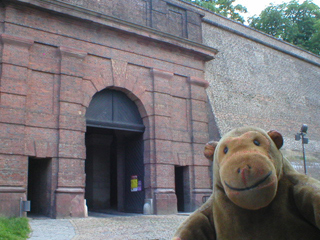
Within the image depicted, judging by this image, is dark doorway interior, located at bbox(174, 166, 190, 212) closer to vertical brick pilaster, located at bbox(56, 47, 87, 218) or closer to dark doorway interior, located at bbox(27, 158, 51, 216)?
vertical brick pilaster, located at bbox(56, 47, 87, 218)

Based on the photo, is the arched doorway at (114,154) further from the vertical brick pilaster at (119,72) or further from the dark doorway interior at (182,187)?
the dark doorway interior at (182,187)

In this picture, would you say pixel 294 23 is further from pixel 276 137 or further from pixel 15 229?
pixel 276 137

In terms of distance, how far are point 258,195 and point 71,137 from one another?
9700 mm

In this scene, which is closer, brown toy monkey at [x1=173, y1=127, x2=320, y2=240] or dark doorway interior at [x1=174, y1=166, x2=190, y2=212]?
brown toy monkey at [x1=173, y1=127, x2=320, y2=240]

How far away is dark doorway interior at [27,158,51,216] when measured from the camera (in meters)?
11.6

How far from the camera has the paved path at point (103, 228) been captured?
845cm

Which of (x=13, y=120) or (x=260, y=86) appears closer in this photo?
(x=13, y=120)

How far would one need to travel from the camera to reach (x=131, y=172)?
1478 cm

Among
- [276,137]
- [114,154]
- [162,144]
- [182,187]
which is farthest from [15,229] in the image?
[114,154]

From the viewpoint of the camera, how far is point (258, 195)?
288cm

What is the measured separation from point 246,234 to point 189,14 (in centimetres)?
1433

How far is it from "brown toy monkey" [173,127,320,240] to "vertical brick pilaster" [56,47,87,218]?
8.49 meters

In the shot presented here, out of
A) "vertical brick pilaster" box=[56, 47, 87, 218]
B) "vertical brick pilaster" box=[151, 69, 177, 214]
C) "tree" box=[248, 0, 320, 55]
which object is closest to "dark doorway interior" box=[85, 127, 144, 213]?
"vertical brick pilaster" box=[151, 69, 177, 214]

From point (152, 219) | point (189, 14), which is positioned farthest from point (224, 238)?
point (189, 14)
